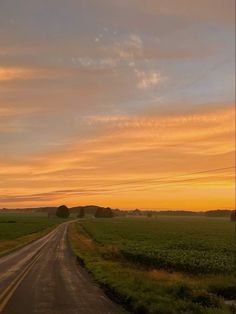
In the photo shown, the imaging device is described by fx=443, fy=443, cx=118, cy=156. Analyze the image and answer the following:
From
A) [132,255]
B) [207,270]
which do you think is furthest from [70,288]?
[132,255]

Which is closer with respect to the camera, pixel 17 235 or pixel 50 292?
pixel 50 292

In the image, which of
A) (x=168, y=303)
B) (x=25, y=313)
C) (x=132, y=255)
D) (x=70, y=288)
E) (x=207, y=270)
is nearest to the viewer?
(x=25, y=313)

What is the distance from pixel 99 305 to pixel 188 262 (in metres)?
19.6

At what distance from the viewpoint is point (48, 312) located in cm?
1351

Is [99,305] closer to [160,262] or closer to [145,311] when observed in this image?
[145,311]

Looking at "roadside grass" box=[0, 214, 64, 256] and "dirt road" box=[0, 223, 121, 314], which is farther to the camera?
"roadside grass" box=[0, 214, 64, 256]

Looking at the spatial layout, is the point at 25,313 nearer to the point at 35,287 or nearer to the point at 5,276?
the point at 35,287

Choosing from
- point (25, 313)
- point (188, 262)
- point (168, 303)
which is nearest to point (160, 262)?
point (188, 262)

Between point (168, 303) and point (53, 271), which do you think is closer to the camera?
point (168, 303)

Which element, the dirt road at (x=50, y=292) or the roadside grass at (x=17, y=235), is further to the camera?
the roadside grass at (x=17, y=235)

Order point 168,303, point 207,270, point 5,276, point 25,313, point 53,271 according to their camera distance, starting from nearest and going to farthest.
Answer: point 25,313 → point 168,303 → point 5,276 → point 53,271 → point 207,270

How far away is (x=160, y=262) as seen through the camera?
3422 cm

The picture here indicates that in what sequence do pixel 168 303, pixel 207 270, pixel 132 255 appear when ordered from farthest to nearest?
pixel 132 255 < pixel 207 270 < pixel 168 303

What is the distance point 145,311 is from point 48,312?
3.01 metres
